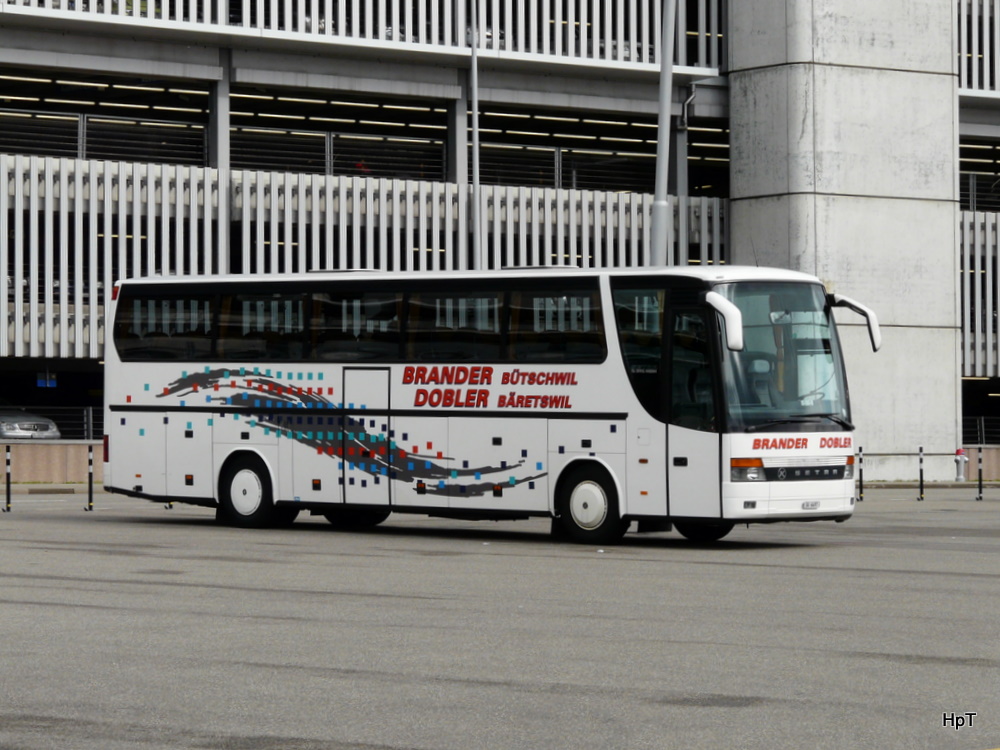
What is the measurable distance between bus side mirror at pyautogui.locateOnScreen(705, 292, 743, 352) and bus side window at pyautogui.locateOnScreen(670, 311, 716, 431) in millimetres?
312

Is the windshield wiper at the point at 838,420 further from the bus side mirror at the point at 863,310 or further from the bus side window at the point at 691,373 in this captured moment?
the bus side window at the point at 691,373

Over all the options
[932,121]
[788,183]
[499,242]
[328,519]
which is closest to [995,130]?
[932,121]

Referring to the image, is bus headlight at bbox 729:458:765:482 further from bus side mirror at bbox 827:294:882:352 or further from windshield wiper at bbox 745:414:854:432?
bus side mirror at bbox 827:294:882:352

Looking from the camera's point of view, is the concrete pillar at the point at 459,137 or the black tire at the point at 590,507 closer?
the black tire at the point at 590,507

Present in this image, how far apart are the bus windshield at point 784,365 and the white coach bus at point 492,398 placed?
25 millimetres

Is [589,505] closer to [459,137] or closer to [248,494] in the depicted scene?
[248,494]

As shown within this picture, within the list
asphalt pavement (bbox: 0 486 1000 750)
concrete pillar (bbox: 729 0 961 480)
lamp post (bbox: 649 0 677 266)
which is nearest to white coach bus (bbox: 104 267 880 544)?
asphalt pavement (bbox: 0 486 1000 750)

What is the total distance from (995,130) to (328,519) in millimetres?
30370

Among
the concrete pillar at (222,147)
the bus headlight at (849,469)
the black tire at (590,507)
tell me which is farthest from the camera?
the concrete pillar at (222,147)

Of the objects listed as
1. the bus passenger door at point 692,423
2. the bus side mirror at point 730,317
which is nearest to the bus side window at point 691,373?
the bus passenger door at point 692,423

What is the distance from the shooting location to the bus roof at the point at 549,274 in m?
20.5

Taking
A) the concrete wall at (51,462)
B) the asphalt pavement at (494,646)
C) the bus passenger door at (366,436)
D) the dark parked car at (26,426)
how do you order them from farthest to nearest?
1. the dark parked car at (26,426)
2. the concrete wall at (51,462)
3. the bus passenger door at (366,436)
4. the asphalt pavement at (494,646)

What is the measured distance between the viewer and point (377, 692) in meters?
9.47

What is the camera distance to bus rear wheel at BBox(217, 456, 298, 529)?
23.7 m
